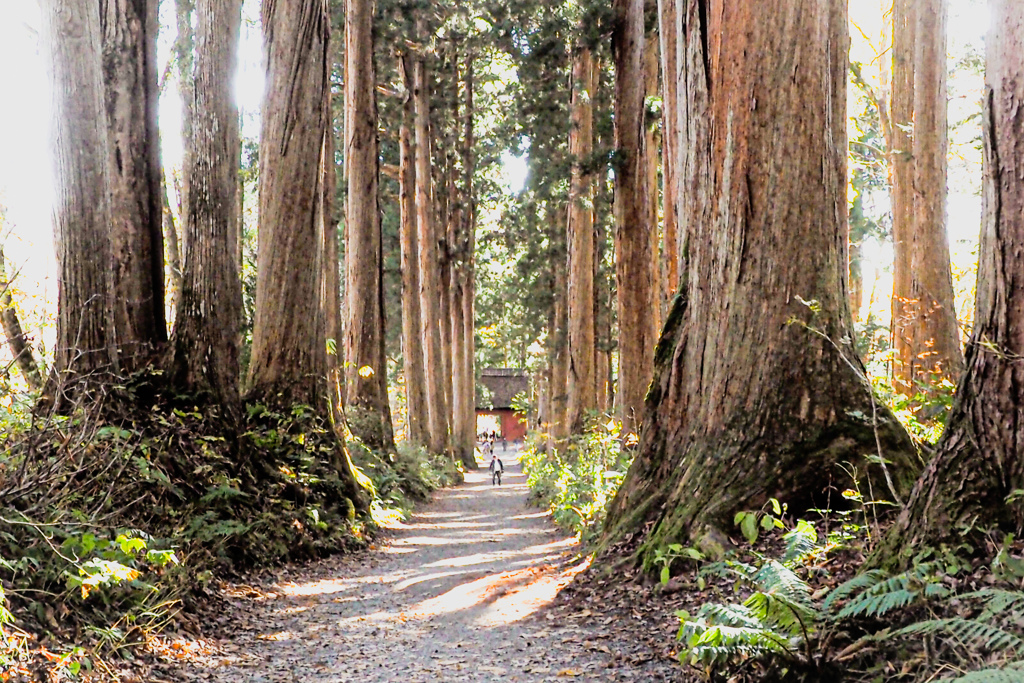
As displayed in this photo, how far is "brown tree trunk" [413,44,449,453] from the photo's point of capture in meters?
25.3

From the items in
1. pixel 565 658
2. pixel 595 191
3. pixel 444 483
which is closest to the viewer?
pixel 565 658

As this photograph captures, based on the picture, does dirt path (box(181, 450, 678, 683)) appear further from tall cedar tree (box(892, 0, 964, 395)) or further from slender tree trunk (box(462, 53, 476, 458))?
slender tree trunk (box(462, 53, 476, 458))

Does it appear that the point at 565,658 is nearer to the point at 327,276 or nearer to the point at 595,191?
the point at 327,276

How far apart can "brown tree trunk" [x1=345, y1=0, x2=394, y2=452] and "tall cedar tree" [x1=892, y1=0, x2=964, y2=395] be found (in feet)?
32.0

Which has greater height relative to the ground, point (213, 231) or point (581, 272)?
point (581, 272)

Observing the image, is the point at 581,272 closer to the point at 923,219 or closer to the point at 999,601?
the point at 923,219

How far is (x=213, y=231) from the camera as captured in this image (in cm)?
1016

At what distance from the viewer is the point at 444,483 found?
25.8 metres

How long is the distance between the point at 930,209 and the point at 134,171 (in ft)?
32.3

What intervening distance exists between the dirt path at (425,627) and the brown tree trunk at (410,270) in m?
13.2

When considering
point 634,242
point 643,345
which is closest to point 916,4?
point 634,242

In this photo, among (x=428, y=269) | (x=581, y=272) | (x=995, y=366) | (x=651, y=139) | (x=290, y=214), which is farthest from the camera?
(x=428, y=269)

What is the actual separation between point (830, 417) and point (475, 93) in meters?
27.3

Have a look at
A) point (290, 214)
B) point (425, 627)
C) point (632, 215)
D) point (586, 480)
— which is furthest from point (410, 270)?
point (425, 627)
